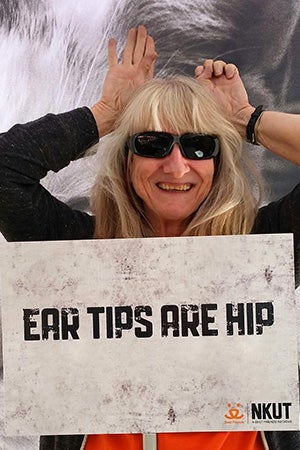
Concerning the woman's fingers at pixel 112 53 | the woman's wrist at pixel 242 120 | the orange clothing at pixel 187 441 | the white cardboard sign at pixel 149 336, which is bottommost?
the orange clothing at pixel 187 441

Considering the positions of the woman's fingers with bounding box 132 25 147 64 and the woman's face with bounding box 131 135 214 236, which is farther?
the woman's fingers with bounding box 132 25 147 64

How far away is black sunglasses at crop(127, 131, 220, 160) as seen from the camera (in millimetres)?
943

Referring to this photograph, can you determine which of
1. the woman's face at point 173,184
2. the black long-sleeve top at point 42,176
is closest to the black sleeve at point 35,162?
the black long-sleeve top at point 42,176

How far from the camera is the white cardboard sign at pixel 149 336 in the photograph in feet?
2.98

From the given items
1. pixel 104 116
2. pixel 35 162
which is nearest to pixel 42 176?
pixel 35 162

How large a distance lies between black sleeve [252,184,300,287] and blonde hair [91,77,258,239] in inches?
0.6

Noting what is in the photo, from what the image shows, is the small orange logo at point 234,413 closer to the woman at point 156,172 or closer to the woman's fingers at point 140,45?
the woman at point 156,172

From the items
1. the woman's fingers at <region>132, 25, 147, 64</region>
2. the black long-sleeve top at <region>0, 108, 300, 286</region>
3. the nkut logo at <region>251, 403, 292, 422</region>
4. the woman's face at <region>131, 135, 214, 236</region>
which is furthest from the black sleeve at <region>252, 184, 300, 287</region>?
the woman's fingers at <region>132, 25, 147, 64</region>

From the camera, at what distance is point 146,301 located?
3.01 ft

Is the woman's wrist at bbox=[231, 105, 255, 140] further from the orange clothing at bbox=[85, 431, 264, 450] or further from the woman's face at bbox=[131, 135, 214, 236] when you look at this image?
the orange clothing at bbox=[85, 431, 264, 450]

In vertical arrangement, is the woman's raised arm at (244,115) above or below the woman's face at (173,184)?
above

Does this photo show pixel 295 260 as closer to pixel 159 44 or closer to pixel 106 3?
pixel 159 44

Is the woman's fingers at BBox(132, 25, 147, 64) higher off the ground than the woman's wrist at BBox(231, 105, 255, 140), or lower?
higher

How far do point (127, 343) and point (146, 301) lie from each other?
71 mm
